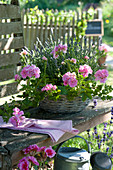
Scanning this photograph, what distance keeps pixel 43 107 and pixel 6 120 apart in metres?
0.41

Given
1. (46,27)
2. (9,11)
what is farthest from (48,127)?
(46,27)

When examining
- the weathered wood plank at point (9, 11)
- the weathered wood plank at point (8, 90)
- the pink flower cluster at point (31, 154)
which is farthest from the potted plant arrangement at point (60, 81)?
the weathered wood plank at point (9, 11)

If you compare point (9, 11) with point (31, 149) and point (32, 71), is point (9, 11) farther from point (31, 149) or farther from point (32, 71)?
point (31, 149)

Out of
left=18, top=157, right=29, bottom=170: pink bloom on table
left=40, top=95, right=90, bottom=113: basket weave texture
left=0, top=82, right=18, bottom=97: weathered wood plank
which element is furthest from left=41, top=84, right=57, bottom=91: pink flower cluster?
left=0, top=82, right=18, bottom=97: weathered wood plank

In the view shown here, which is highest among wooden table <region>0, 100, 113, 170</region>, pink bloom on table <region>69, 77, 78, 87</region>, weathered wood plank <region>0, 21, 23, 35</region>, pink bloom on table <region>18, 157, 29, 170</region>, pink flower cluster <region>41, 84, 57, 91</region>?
weathered wood plank <region>0, 21, 23, 35</region>

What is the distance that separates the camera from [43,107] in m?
2.30

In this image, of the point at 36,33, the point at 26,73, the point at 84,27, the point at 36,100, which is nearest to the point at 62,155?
the point at 36,100

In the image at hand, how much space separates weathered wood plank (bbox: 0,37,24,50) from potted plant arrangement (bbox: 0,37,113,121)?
29.6 inches

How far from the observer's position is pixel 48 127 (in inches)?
76.9

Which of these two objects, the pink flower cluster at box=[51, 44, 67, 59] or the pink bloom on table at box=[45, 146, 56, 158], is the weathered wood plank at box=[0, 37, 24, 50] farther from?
the pink bloom on table at box=[45, 146, 56, 158]

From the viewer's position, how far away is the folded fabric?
6.22ft

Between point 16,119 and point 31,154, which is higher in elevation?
point 16,119

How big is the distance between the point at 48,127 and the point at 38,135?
11cm

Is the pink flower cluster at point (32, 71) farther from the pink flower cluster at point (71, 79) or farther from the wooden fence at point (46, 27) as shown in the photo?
the wooden fence at point (46, 27)
